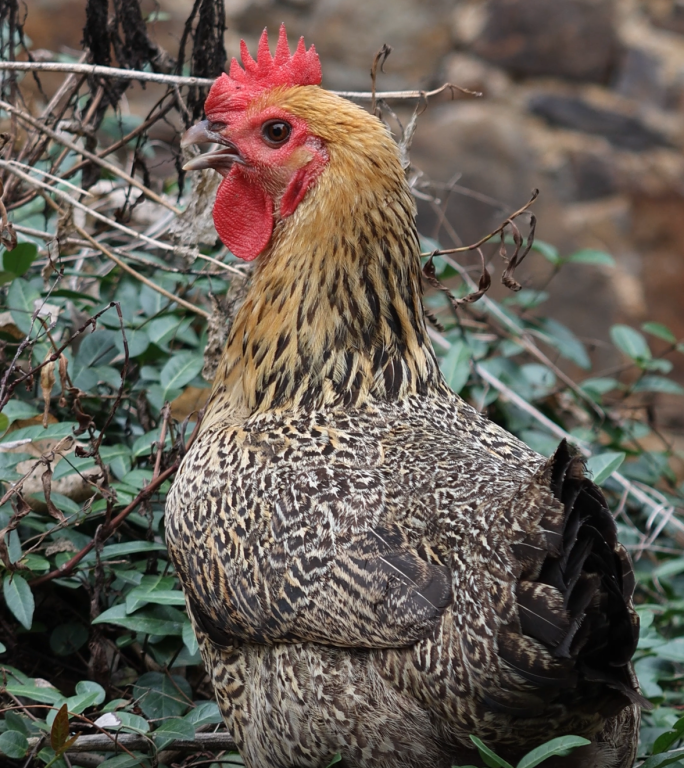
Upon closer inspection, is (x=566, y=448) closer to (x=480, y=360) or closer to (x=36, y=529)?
(x=36, y=529)

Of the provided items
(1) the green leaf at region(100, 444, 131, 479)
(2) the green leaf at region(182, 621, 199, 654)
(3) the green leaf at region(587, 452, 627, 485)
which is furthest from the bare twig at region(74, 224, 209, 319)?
(3) the green leaf at region(587, 452, 627, 485)

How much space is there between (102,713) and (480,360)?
2.09 m

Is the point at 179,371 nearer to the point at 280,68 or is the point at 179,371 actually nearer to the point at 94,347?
the point at 94,347

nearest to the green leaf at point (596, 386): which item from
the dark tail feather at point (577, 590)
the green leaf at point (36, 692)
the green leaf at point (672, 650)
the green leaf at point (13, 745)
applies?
the green leaf at point (672, 650)

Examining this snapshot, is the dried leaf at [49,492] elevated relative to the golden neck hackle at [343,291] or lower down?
lower down

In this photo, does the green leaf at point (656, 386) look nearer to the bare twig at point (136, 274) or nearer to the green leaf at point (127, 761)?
Answer: the bare twig at point (136, 274)

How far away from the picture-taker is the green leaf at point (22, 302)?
3129 mm

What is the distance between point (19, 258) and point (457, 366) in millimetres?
1641

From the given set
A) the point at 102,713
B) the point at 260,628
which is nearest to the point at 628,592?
the point at 260,628

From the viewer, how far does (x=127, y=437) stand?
3299 millimetres

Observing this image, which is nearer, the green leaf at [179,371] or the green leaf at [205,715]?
the green leaf at [205,715]

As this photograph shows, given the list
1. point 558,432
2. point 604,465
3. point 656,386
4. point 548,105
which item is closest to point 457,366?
point 558,432

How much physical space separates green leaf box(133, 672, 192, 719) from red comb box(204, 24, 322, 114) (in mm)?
1734

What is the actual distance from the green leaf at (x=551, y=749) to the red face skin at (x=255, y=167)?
1.60m
